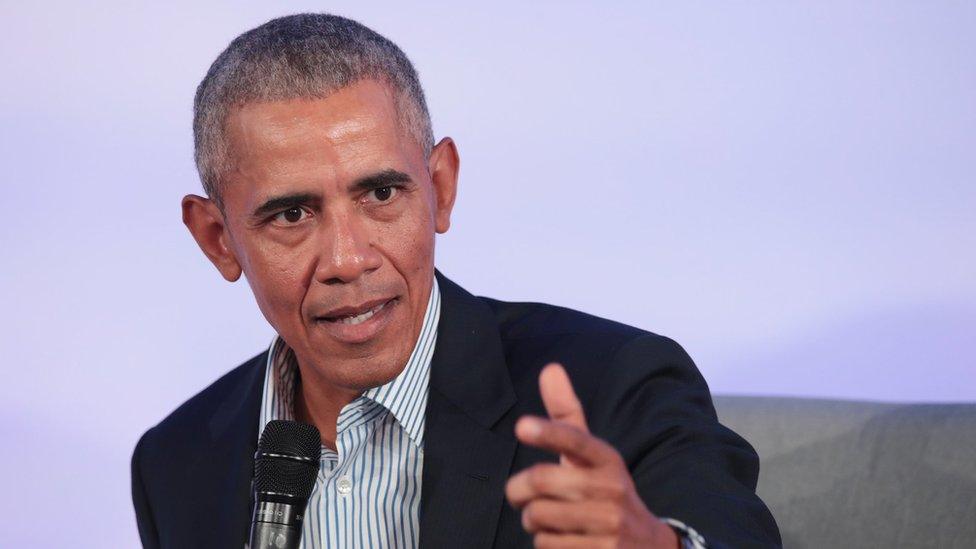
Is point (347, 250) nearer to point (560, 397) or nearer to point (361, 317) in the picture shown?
point (361, 317)

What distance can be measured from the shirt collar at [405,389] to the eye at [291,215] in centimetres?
28

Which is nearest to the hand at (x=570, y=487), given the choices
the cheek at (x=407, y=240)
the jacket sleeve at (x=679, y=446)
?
the jacket sleeve at (x=679, y=446)

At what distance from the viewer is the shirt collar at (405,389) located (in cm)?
223

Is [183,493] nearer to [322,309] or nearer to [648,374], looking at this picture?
[322,309]

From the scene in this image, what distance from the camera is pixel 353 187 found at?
2.10 m

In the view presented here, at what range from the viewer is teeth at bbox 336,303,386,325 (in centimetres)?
215

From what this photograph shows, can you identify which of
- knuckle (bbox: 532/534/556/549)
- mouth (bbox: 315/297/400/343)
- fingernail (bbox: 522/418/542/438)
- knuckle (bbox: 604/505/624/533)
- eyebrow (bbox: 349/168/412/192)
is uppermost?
eyebrow (bbox: 349/168/412/192)

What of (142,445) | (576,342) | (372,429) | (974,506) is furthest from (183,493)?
(974,506)

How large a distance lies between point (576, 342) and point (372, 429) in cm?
36

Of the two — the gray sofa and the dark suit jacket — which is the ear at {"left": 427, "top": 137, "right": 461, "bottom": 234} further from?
the gray sofa

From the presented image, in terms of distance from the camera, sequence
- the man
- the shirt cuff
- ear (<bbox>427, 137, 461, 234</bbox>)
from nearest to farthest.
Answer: the shirt cuff
the man
ear (<bbox>427, 137, 461, 234</bbox>)

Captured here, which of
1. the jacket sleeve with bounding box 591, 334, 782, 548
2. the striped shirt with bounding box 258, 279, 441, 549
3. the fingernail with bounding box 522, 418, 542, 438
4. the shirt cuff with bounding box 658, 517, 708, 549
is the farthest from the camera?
the striped shirt with bounding box 258, 279, 441, 549

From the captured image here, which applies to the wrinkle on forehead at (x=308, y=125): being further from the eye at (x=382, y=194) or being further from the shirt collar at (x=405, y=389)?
the shirt collar at (x=405, y=389)

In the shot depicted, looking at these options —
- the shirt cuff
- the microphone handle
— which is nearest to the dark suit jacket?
the shirt cuff
